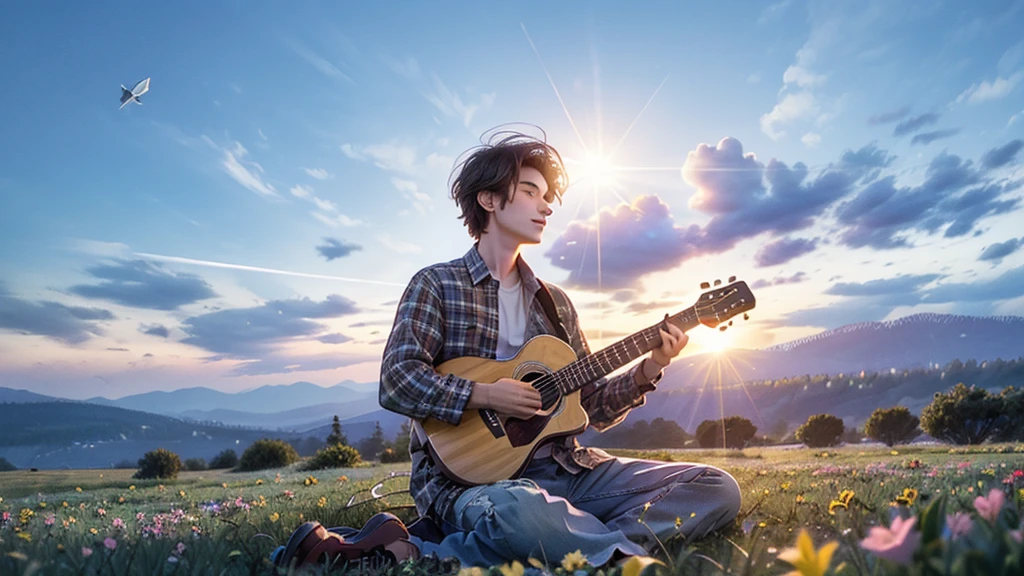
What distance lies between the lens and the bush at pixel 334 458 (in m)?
14.9

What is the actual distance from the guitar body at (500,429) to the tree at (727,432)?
1569cm

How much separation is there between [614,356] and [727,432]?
15874 mm

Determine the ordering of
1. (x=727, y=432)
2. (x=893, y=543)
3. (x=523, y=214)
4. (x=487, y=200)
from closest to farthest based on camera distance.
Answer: (x=893, y=543), (x=523, y=214), (x=487, y=200), (x=727, y=432)

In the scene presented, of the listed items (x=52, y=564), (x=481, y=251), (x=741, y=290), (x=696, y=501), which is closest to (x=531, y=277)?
(x=481, y=251)

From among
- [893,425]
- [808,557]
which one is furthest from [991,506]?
[893,425]

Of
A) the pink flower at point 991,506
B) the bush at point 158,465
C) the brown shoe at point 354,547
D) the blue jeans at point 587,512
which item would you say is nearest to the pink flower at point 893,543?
the pink flower at point 991,506

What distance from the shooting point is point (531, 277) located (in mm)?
5559

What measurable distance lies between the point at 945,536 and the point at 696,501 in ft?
11.6

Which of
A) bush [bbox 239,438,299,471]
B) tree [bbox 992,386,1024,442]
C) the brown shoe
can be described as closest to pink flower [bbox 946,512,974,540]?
the brown shoe

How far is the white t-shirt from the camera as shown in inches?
209

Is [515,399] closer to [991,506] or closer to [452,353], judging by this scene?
[452,353]

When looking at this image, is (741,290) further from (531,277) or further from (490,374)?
(490,374)

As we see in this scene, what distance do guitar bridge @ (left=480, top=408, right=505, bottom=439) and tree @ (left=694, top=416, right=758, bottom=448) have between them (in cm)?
1600

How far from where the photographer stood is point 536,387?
16.2 ft
